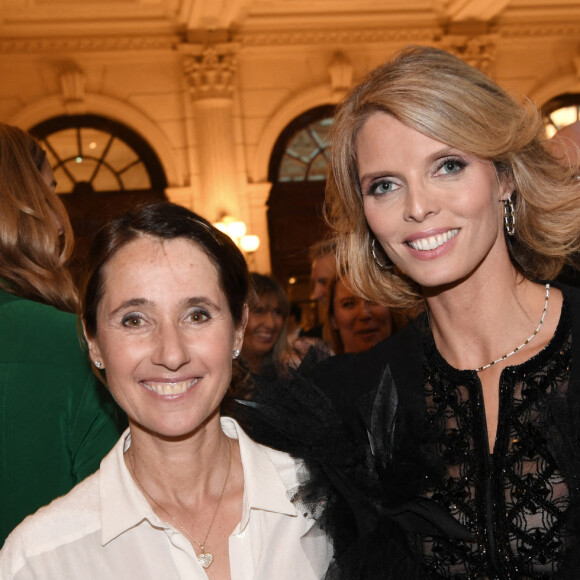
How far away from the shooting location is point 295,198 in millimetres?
11633

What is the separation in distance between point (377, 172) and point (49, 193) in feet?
2.93

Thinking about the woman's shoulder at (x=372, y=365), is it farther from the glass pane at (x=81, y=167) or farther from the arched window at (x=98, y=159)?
the glass pane at (x=81, y=167)

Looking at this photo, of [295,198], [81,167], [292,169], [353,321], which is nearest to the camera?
[353,321]

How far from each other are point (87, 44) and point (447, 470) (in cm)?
992

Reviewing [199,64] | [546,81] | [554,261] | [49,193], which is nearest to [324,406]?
[554,261]

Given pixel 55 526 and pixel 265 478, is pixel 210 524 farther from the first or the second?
pixel 55 526

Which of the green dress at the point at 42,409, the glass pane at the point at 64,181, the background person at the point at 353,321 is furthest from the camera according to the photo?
the glass pane at the point at 64,181

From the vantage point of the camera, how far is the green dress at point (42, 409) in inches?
81.3

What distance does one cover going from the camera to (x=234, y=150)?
10992 mm

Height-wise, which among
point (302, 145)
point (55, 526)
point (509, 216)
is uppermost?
point (302, 145)

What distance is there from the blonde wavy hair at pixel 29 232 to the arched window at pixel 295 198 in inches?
362

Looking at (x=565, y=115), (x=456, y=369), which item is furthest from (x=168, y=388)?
(x=565, y=115)

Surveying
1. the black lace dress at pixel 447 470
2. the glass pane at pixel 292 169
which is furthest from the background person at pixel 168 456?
the glass pane at pixel 292 169

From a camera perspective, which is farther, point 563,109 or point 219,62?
point 563,109
